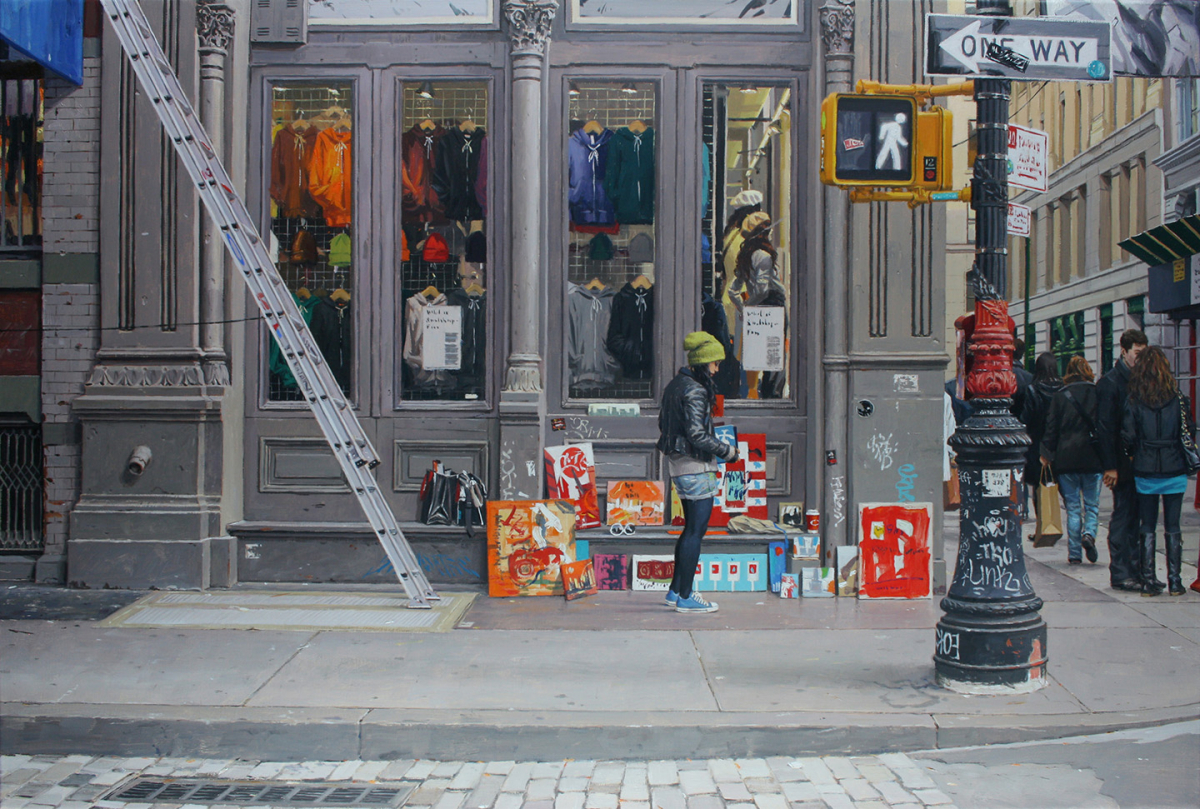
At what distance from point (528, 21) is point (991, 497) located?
529 centimetres

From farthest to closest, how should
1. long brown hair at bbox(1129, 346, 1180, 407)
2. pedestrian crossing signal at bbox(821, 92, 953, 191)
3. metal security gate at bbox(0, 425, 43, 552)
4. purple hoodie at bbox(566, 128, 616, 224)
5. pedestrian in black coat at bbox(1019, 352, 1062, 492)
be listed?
pedestrian in black coat at bbox(1019, 352, 1062, 492) < purple hoodie at bbox(566, 128, 616, 224) < metal security gate at bbox(0, 425, 43, 552) < long brown hair at bbox(1129, 346, 1180, 407) < pedestrian crossing signal at bbox(821, 92, 953, 191)

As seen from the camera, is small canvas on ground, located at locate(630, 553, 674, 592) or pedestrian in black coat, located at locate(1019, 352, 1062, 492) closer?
small canvas on ground, located at locate(630, 553, 674, 592)

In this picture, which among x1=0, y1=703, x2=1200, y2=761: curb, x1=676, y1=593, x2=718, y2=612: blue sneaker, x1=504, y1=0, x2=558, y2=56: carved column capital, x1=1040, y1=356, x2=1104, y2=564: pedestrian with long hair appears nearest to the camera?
x1=0, y1=703, x2=1200, y2=761: curb

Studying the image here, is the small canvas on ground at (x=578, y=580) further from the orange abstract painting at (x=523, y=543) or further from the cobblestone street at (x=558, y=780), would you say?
the cobblestone street at (x=558, y=780)

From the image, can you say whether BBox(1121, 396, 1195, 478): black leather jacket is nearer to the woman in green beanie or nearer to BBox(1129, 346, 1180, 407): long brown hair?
BBox(1129, 346, 1180, 407): long brown hair

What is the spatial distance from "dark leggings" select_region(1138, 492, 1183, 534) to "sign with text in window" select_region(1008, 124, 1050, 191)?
8.34ft

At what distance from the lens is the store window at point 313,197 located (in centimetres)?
908

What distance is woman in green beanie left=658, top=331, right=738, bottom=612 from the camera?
297 inches

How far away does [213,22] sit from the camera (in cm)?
865

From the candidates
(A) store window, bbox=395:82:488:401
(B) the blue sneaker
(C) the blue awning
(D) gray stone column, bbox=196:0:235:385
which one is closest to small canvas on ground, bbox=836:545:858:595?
(B) the blue sneaker

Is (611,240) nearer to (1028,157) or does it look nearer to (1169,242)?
(1028,157)

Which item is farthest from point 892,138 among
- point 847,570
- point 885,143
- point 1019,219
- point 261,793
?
point 261,793

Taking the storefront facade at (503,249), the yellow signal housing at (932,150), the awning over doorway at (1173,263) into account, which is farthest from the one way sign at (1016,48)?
the awning over doorway at (1173,263)

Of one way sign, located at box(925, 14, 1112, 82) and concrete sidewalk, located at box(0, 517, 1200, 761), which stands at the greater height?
one way sign, located at box(925, 14, 1112, 82)
